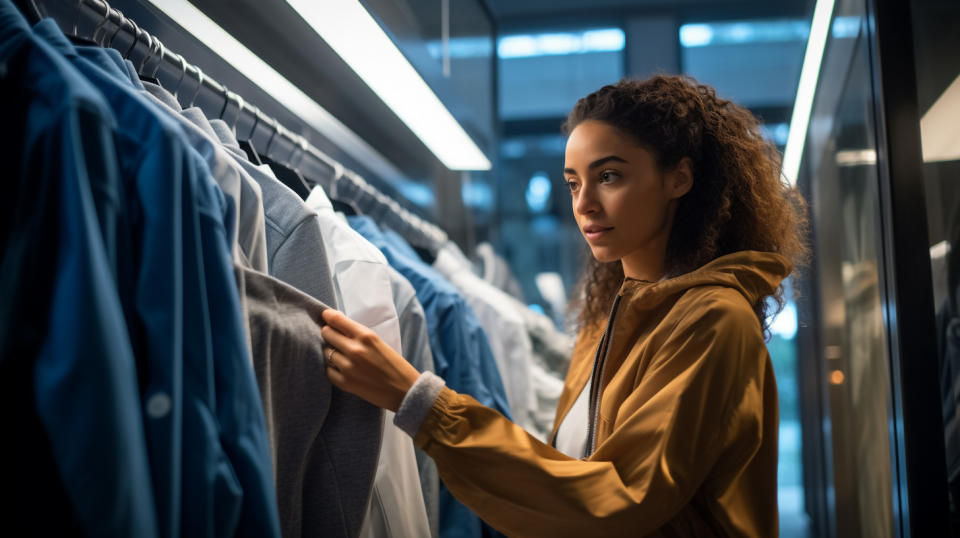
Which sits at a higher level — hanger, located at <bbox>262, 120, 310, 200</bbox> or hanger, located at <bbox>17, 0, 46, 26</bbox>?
hanger, located at <bbox>17, 0, 46, 26</bbox>

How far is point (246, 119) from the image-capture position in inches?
57.5

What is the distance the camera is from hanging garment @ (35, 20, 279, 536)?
0.63 m

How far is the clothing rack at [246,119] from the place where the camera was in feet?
3.29

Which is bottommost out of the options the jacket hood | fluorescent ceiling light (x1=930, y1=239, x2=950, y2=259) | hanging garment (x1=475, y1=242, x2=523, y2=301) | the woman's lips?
the jacket hood

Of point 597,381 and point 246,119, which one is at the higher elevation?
point 246,119

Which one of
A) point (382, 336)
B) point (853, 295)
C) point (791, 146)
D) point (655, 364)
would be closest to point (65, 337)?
point (382, 336)

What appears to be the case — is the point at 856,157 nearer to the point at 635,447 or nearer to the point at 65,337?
the point at 635,447

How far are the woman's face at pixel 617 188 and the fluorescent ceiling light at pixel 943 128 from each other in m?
0.35

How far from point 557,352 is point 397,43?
1.58 metres

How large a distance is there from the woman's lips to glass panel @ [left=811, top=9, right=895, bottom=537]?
0.45m

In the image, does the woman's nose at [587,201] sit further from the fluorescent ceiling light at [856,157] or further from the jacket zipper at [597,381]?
the fluorescent ceiling light at [856,157]

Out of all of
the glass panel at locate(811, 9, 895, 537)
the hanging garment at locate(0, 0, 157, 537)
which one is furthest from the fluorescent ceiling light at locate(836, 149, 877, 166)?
the hanging garment at locate(0, 0, 157, 537)

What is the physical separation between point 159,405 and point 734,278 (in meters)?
0.76

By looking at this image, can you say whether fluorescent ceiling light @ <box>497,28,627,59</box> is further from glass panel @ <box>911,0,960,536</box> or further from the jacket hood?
the jacket hood
